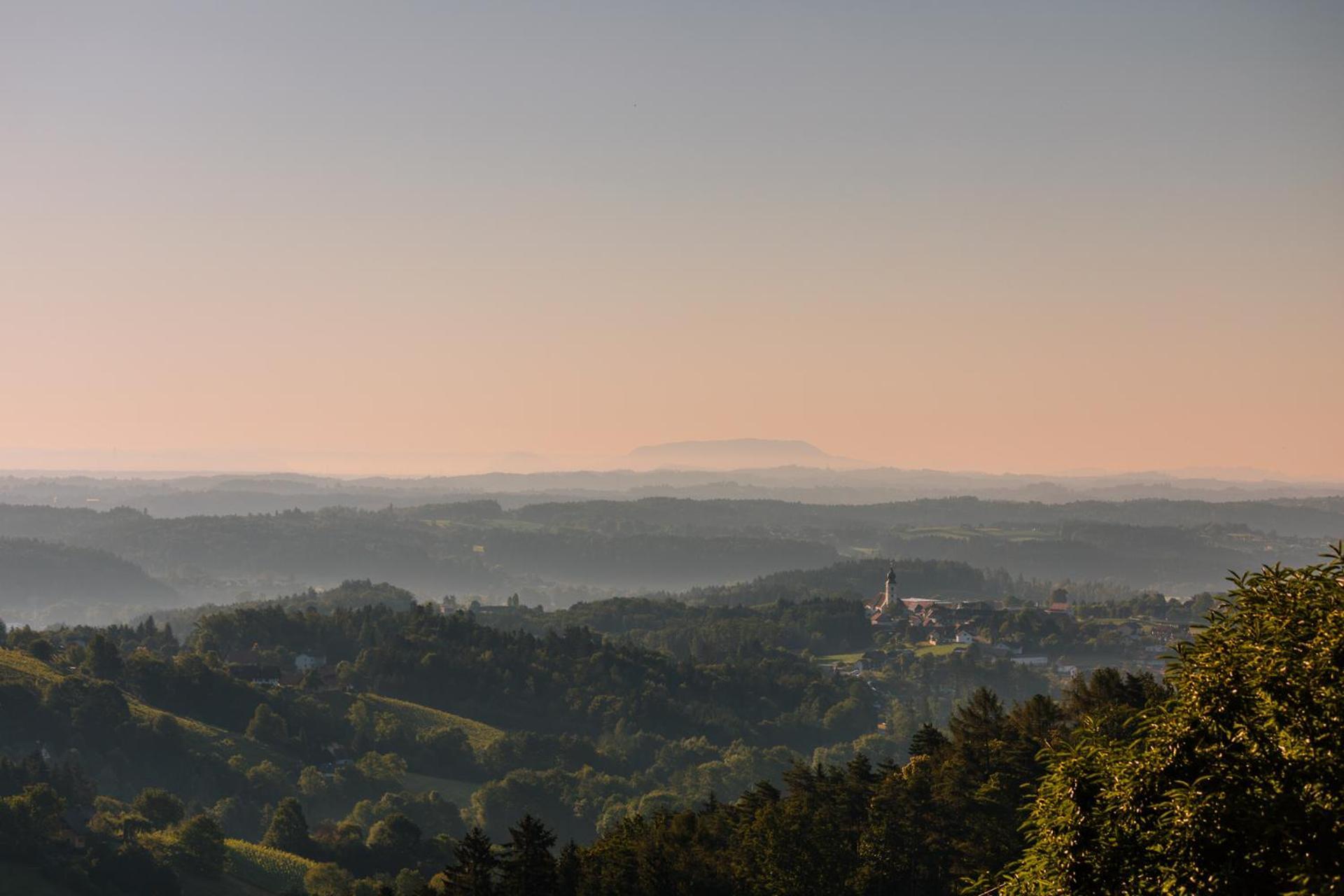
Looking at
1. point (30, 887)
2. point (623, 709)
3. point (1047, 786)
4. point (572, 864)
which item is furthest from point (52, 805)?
point (623, 709)

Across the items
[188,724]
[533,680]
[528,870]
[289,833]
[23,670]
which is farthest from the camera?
[533,680]

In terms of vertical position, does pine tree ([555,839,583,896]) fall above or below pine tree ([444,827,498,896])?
below

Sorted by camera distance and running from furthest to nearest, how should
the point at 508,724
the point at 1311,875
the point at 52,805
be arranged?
the point at 508,724, the point at 52,805, the point at 1311,875

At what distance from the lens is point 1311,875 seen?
17422 millimetres

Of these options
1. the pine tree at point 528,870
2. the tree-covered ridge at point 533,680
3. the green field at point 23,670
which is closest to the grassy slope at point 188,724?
the green field at point 23,670

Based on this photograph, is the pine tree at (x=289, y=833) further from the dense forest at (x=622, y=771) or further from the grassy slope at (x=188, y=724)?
the grassy slope at (x=188, y=724)

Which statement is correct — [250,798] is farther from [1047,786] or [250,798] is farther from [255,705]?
[1047,786]

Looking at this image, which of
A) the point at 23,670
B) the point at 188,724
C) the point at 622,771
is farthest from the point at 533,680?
the point at 23,670

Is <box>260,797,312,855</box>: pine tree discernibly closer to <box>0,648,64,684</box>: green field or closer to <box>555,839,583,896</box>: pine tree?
<box>0,648,64,684</box>: green field

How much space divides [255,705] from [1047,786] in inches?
5427

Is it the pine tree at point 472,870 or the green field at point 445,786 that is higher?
the pine tree at point 472,870

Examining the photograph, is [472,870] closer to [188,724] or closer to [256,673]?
[188,724]

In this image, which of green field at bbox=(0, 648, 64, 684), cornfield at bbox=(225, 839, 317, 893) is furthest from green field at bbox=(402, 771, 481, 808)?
cornfield at bbox=(225, 839, 317, 893)

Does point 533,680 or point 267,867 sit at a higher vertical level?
point 267,867
